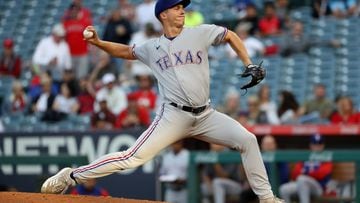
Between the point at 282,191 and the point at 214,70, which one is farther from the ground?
the point at 214,70

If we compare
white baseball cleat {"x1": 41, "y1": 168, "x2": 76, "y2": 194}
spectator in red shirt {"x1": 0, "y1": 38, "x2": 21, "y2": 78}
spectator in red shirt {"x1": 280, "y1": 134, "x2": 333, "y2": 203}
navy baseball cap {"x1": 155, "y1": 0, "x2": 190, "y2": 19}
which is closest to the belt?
navy baseball cap {"x1": 155, "y1": 0, "x2": 190, "y2": 19}

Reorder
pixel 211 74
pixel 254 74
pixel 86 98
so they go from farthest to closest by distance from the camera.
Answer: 1. pixel 211 74
2. pixel 86 98
3. pixel 254 74

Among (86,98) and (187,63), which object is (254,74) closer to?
(187,63)

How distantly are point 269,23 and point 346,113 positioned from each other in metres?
3.44

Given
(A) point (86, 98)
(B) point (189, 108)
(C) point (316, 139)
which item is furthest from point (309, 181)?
(A) point (86, 98)

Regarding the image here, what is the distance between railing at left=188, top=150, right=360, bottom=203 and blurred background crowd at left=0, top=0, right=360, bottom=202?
0.84 ft

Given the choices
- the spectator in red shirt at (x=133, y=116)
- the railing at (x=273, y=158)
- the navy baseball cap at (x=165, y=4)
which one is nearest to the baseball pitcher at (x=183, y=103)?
the navy baseball cap at (x=165, y=4)

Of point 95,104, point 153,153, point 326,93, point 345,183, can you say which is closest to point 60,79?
point 95,104

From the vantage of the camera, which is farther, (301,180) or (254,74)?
(301,180)

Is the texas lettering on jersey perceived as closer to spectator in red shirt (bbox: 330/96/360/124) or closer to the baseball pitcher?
the baseball pitcher

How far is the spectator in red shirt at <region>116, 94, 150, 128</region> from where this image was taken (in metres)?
13.2

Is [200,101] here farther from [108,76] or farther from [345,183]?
[108,76]

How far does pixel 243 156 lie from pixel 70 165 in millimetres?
4355

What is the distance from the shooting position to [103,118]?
13742 millimetres
